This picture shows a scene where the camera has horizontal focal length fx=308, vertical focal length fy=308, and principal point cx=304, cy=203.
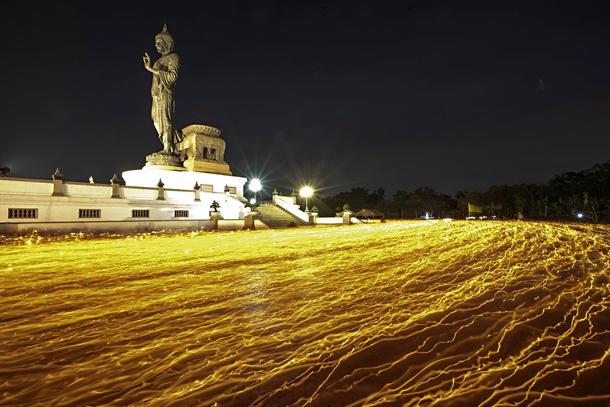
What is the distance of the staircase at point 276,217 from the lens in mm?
28666

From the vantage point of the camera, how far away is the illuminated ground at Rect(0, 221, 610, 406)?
121 inches

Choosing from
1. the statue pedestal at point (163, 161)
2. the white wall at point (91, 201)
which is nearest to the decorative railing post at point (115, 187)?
the white wall at point (91, 201)

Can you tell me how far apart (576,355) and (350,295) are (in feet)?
11.0

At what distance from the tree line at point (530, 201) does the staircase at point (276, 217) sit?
50.6 ft

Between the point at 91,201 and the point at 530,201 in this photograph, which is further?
the point at 530,201

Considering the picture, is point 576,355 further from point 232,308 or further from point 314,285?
point 232,308

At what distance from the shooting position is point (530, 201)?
5403cm

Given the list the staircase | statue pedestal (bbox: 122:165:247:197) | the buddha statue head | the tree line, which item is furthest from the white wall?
the tree line

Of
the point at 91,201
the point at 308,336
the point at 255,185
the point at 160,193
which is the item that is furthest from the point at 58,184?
the point at 308,336

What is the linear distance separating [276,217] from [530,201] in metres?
48.4

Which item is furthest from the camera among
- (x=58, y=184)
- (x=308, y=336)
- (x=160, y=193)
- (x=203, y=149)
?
(x=203, y=149)

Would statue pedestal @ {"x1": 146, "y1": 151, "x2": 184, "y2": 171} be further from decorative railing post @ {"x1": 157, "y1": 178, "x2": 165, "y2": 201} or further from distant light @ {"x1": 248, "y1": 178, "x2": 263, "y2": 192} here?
distant light @ {"x1": 248, "y1": 178, "x2": 263, "y2": 192}

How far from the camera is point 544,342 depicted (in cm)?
406

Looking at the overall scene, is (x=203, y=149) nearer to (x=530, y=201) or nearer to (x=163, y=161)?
(x=163, y=161)
